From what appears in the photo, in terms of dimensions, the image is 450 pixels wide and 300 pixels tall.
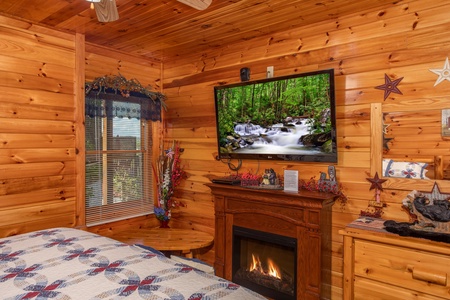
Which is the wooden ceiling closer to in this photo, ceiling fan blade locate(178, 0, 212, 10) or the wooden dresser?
ceiling fan blade locate(178, 0, 212, 10)

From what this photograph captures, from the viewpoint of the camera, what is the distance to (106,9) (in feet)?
6.56

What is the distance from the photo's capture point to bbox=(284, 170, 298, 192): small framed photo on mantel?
2811 millimetres

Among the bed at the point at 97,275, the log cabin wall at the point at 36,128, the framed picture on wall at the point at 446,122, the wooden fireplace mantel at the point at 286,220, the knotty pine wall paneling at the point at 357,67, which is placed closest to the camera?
the bed at the point at 97,275

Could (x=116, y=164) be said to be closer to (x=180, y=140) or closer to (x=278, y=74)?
(x=180, y=140)

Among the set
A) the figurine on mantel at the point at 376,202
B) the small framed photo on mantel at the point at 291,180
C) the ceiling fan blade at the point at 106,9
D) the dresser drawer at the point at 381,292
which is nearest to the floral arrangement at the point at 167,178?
the small framed photo on mantel at the point at 291,180

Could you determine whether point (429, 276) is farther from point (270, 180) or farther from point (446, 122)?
point (270, 180)

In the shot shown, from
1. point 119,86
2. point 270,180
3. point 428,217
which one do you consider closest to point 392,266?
point 428,217

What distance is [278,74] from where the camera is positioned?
3.08 m

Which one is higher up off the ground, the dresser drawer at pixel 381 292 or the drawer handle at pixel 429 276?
the drawer handle at pixel 429 276

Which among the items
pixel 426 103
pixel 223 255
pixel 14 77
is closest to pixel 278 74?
pixel 426 103

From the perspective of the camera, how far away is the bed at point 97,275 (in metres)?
1.34

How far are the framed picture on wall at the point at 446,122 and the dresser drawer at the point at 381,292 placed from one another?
3.46 ft

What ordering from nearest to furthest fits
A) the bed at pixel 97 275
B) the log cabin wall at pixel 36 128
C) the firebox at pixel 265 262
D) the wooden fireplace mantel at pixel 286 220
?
the bed at pixel 97 275 < the wooden fireplace mantel at pixel 286 220 < the log cabin wall at pixel 36 128 < the firebox at pixel 265 262

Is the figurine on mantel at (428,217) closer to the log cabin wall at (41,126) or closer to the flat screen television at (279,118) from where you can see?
the flat screen television at (279,118)
